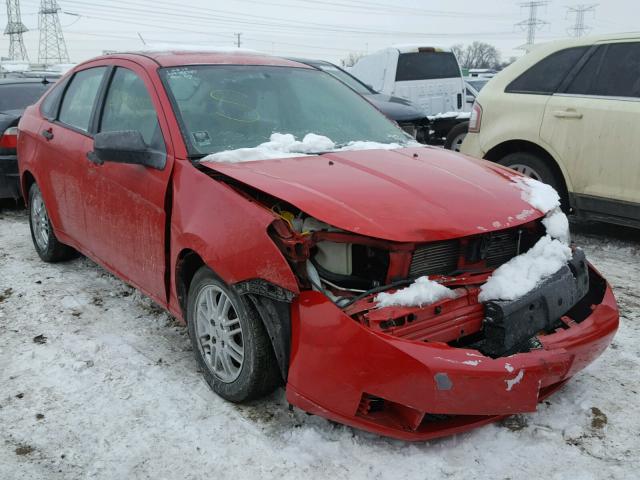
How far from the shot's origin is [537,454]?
2459mm

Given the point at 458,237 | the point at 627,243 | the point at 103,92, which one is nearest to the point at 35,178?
the point at 103,92

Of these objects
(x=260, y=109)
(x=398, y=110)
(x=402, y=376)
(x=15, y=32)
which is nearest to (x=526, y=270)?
(x=402, y=376)

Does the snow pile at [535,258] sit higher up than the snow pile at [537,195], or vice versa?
the snow pile at [537,195]

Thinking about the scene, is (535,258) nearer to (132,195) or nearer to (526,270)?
(526,270)

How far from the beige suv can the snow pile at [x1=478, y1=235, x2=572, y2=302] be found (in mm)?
2312

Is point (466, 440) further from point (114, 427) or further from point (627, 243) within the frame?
point (627, 243)

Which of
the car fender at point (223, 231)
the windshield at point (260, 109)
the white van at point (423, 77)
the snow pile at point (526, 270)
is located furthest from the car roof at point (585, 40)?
the white van at point (423, 77)

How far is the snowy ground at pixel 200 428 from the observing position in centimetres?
241

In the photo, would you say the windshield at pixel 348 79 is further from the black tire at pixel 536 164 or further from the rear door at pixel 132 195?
the rear door at pixel 132 195

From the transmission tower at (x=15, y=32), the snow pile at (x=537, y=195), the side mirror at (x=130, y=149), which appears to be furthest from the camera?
the transmission tower at (x=15, y=32)

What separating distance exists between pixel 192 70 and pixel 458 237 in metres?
1.94

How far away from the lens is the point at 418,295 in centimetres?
238

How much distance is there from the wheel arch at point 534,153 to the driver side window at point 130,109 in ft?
11.2

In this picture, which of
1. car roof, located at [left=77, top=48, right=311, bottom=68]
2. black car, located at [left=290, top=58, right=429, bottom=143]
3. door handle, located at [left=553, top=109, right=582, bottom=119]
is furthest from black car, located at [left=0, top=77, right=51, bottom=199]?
door handle, located at [left=553, top=109, right=582, bottom=119]
